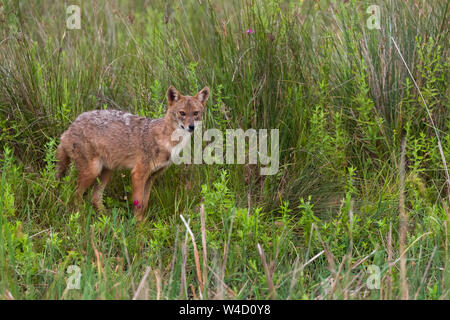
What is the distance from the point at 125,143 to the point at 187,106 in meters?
0.77

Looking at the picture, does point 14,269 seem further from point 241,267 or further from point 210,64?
point 210,64

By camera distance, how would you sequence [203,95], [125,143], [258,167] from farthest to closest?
[125,143]
[203,95]
[258,167]

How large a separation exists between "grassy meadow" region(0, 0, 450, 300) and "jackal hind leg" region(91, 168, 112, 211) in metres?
0.08

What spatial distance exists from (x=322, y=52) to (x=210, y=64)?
4.08ft

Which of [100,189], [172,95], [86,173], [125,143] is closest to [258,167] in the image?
[172,95]

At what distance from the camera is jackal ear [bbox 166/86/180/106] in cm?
548

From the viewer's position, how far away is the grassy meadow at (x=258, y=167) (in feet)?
13.7

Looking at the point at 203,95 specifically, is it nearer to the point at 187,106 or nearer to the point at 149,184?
the point at 187,106

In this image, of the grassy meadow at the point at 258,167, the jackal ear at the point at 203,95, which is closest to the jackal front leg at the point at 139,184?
the grassy meadow at the point at 258,167

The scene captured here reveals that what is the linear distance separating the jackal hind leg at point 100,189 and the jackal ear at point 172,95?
37.7 inches

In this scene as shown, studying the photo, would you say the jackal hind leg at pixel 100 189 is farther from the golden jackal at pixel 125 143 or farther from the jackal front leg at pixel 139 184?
the jackal front leg at pixel 139 184

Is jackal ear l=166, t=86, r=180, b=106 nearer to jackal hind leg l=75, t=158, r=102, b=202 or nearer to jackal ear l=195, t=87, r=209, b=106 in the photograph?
jackal ear l=195, t=87, r=209, b=106

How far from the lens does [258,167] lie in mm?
5340

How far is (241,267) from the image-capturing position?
4387 millimetres
